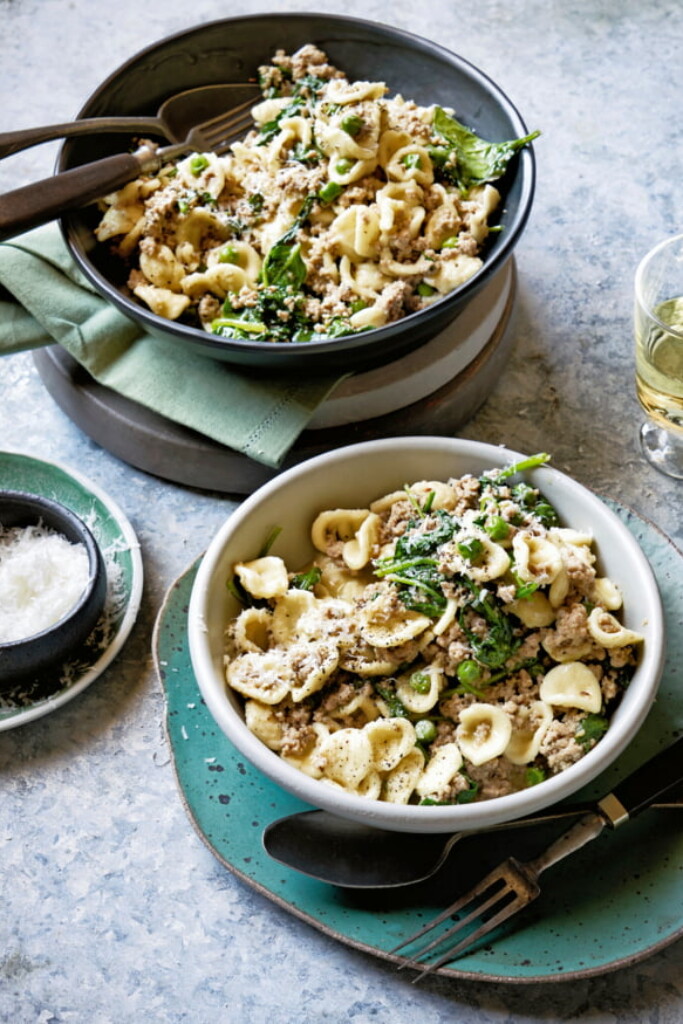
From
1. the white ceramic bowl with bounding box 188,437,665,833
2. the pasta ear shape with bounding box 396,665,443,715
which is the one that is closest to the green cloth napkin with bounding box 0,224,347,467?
the white ceramic bowl with bounding box 188,437,665,833

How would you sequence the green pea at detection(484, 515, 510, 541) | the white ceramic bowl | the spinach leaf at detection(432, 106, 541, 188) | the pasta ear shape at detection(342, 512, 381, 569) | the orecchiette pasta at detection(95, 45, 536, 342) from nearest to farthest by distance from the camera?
the white ceramic bowl
the green pea at detection(484, 515, 510, 541)
the pasta ear shape at detection(342, 512, 381, 569)
the orecchiette pasta at detection(95, 45, 536, 342)
the spinach leaf at detection(432, 106, 541, 188)

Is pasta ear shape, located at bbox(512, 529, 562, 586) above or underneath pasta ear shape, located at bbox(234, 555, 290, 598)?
above

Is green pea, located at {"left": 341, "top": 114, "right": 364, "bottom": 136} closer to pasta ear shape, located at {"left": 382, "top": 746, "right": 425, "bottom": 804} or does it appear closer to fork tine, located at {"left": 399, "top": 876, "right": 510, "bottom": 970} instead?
pasta ear shape, located at {"left": 382, "top": 746, "right": 425, "bottom": 804}

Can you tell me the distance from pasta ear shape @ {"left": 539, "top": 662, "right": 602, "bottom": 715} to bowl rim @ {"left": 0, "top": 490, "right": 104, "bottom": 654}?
84 cm

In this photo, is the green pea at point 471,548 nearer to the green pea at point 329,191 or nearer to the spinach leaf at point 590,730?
the spinach leaf at point 590,730

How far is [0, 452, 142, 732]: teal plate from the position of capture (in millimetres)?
2119

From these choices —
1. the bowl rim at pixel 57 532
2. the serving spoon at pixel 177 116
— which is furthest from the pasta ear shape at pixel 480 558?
the serving spoon at pixel 177 116

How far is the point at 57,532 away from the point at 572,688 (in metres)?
1.04

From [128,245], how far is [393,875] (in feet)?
4.74

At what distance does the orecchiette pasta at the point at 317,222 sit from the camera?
7.72 feet

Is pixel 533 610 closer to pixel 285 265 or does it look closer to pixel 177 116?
pixel 285 265

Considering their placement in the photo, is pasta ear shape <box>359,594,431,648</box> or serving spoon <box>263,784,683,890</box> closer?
serving spoon <box>263,784,683,890</box>

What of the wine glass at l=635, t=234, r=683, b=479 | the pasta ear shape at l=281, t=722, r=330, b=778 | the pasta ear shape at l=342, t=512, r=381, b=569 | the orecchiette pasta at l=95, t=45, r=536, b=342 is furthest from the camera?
the orecchiette pasta at l=95, t=45, r=536, b=342

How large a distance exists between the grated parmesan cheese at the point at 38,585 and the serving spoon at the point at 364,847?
0.61 m
